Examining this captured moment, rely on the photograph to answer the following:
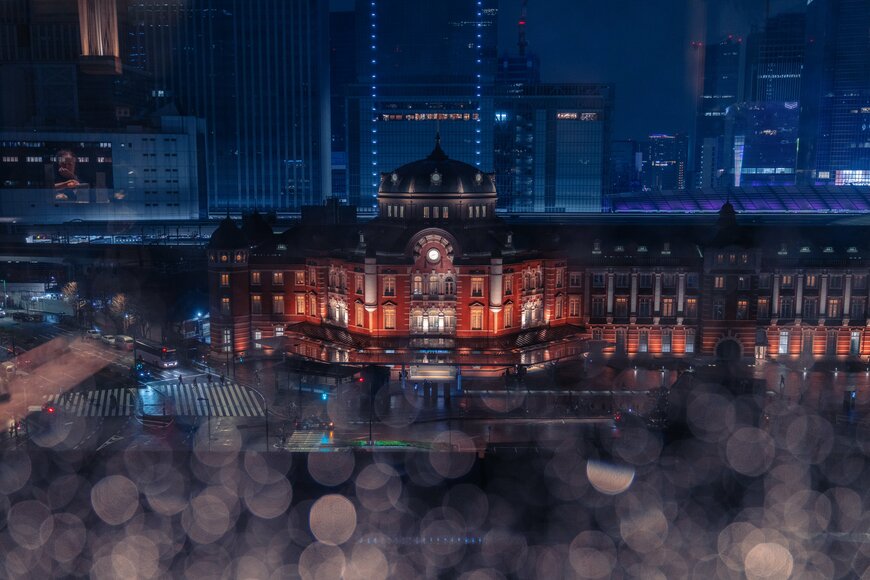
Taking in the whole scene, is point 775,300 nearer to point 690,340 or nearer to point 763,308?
point 763,308

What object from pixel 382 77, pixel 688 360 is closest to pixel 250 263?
pixel 688 360

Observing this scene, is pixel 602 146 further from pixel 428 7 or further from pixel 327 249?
pixel 327 249

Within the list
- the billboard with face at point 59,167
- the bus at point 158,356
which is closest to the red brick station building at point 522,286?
the bus at point 158,356

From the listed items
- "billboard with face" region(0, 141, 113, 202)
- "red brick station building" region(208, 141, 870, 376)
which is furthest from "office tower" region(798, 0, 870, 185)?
"billboard with face" region(0, 141, 113, 202)

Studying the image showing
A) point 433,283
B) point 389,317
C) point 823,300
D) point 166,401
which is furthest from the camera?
point 823,300

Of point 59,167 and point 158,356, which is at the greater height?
point 59,167

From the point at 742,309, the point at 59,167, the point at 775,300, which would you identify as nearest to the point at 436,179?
the point at 742,309
